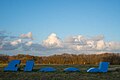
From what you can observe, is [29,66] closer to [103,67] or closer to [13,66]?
[13,66]

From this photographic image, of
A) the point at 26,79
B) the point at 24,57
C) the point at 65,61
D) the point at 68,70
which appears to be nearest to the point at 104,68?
the point at 68,70

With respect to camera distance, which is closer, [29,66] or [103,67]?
[103,67]

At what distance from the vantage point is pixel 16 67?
94.0 ft

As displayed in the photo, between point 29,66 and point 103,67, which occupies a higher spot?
point 29,66

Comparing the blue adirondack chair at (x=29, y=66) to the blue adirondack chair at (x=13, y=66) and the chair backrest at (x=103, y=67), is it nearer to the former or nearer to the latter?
the blue adirondack chair at (x=13, y=66)

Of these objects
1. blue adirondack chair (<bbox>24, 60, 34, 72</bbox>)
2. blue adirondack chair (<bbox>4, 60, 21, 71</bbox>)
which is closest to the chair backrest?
blue adirondack chair (<bbox>24, 60, 34, 72</bbox>)

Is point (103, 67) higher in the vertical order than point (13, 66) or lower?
lower

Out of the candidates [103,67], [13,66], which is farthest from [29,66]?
[103,67]

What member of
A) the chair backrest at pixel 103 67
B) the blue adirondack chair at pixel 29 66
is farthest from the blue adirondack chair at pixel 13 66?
the chair backrest at pixel 103 67

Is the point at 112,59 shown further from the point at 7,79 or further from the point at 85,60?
the point at 7,79

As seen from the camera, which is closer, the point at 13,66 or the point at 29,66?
the point at 13,66

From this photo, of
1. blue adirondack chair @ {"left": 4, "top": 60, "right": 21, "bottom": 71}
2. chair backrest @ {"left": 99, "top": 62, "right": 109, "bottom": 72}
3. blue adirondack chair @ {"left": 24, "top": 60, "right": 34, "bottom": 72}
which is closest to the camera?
blue adirondack chair @ {"left": 4, "top": 60, "right": 21, "bottom": 71}

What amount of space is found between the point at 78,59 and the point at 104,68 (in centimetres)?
2681

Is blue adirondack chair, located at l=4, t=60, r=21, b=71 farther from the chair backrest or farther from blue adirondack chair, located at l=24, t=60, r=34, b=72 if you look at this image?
the chair backrest
